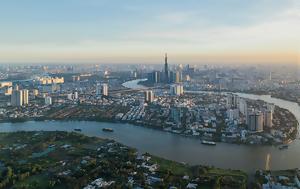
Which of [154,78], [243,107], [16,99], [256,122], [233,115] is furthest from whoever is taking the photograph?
[154,78]

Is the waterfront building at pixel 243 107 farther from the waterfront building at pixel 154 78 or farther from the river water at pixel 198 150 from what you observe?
the waterfront building at pixel 154 78

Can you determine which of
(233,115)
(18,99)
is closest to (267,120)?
(233,115)

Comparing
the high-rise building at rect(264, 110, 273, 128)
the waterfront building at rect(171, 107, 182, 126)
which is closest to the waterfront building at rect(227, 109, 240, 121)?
the high-rise building at rect(264, 110, 273, 128)

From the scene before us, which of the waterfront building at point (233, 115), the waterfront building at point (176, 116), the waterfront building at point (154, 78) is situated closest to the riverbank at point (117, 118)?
the waterfront building at point (176, 116)

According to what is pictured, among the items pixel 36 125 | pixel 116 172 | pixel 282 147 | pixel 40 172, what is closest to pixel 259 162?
pixel 282 147

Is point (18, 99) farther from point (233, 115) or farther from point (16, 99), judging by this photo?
point (233, 115)

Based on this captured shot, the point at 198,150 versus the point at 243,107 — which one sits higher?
the point at 243,107
